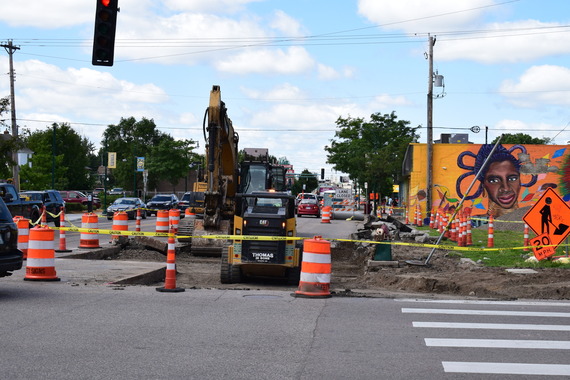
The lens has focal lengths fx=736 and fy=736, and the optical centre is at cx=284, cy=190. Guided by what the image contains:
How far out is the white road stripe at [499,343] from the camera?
27.5 feet

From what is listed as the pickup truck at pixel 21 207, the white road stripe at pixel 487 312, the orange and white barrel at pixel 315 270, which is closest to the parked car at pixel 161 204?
the pickup truck at pixel 21 207

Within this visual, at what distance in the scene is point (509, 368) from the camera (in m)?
7.31

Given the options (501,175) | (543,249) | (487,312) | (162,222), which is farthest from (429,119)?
(487,312)

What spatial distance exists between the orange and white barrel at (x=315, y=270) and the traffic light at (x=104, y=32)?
5.68 meters

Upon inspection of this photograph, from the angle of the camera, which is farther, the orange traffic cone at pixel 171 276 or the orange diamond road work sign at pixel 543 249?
the orange diamond road work sign at pixel 543 249

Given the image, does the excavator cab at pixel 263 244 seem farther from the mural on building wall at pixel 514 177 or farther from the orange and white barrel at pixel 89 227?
the mural on building wall at pixel 514 177

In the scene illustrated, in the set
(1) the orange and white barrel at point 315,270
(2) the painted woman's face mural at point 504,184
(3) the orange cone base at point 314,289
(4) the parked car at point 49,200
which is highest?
(2) the painted woman's face mural at point 504,184

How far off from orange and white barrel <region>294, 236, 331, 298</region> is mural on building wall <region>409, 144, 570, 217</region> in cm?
3787

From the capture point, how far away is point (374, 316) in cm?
1034

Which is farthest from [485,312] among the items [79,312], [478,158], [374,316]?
[478,158]

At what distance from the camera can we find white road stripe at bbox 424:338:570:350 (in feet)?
27.5

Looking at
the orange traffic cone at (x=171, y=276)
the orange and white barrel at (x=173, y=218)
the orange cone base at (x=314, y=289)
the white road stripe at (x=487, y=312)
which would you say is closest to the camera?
the white road stripe at (x=487, y=312)

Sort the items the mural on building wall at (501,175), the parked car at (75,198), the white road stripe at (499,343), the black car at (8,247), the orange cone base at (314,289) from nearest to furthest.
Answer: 1. the white road stripe at (499,343)
2. the black car at (8,247)
3. the orange cone base at (314,289)
4. the mural on building wall at (501,175)
5. the parked car at (75,198)

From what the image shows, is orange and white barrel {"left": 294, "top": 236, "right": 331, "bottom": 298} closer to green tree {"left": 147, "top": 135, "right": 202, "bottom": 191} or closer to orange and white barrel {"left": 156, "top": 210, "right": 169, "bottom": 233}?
orange and white barrel {"left": 156, "top": 210, "right": 169, "bottom": 233}
